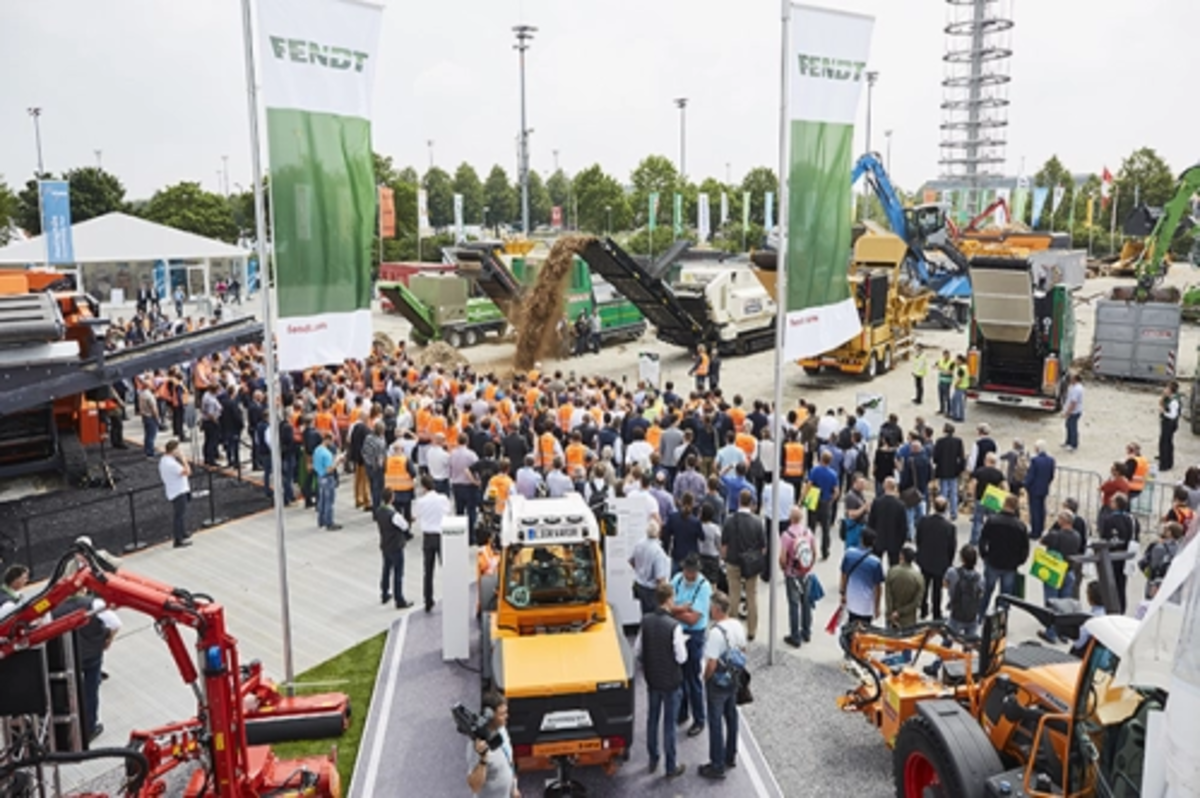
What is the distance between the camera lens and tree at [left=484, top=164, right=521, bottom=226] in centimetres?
10322

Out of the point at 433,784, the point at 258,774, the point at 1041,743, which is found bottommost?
the point at 433,784

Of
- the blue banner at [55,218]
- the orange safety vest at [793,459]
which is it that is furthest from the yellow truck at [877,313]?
the blue banner at [55,218]

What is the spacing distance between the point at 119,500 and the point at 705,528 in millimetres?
10822

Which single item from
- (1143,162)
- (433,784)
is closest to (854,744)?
(433,784)

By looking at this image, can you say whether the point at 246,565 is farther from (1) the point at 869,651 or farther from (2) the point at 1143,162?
(2) the point at 1143,162

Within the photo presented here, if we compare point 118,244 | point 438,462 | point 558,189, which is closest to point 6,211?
point 118,244

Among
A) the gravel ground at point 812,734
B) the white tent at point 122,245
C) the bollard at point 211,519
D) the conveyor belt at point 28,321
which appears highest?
the white tent at point 122,245

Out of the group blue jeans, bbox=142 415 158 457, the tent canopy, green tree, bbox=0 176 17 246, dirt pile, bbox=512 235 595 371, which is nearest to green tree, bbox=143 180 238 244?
green tree, bbox=0 176 17 246

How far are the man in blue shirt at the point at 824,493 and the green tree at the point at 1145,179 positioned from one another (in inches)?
2794

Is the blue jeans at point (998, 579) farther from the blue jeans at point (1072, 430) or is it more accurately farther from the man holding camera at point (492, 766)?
the blue jeans at point (1072, 430)

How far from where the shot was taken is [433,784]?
837cm

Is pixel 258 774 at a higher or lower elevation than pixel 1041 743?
lower

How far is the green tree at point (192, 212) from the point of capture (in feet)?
217

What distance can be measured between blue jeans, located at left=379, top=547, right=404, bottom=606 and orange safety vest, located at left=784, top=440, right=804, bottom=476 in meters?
6.02
